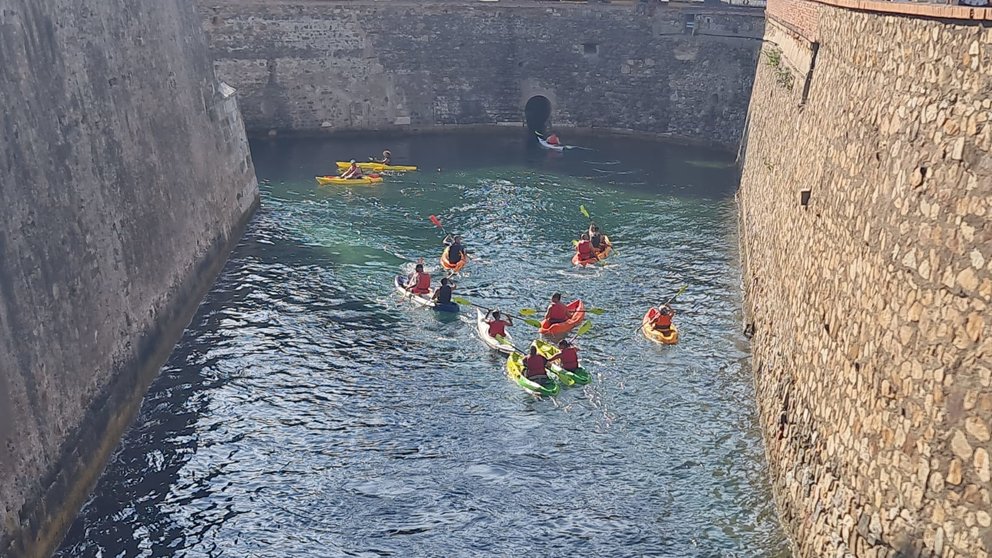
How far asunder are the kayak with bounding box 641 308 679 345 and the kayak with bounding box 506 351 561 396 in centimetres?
320

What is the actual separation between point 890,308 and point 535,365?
9519mm

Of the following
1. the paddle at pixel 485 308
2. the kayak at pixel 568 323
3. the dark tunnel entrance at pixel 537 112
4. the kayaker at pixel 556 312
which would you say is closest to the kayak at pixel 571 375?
the kayak at pixel 568 323

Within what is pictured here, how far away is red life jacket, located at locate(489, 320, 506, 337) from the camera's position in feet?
69.6

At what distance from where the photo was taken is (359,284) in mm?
25094

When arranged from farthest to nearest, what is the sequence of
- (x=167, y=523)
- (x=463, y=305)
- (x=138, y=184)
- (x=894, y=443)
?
1. (x=463, y=305)
2. (x=138, y=184)
3. (x=167, y=523)
4. (x=894, y=443)

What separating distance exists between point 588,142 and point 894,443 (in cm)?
3415

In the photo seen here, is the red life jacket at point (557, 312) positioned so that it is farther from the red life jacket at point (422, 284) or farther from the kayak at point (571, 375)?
the red life jacket at point (422, 284)

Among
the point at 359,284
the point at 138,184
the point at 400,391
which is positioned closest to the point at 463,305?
the point at 359,284

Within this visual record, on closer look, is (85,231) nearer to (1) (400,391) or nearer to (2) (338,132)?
(1) (400,391)

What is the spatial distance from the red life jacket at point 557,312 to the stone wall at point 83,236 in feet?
28.6

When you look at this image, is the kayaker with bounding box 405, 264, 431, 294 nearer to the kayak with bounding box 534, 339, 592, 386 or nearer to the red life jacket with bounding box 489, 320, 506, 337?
the red life jacket with bounding box 489, 320, 506, 337

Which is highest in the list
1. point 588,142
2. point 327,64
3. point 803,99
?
point 803,99

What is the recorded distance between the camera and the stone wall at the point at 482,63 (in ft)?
135

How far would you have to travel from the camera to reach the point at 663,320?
69.6 feet
